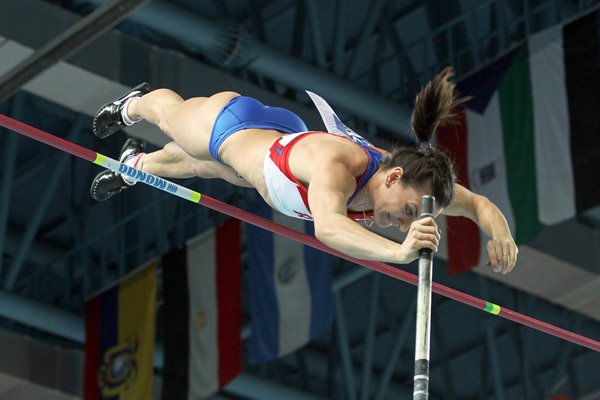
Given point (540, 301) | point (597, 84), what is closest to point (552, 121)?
point (597, 84)

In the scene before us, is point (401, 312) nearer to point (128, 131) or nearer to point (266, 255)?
point (266, 255)

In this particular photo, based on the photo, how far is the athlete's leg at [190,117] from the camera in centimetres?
818

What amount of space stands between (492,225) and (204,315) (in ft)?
28.6

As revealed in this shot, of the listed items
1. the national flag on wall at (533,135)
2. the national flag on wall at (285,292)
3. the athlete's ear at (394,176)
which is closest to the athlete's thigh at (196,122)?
the athlete's ear at (394,176)

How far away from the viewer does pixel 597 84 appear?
1366cm

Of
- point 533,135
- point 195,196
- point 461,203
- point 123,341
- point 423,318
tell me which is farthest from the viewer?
point 123,341

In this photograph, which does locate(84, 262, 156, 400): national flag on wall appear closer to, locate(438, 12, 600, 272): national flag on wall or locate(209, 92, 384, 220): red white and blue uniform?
locate(438, 12, 600, 272): national flag on wall

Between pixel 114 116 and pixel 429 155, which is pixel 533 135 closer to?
pixel 114 116

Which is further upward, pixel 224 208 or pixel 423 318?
pixel 224 208

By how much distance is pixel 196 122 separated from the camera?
323 inches

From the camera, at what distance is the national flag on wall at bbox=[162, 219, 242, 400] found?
15953 millimetres

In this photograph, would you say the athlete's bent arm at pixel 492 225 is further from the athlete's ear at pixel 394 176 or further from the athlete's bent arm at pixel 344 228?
the athlete's bent arm at pixel 344 228

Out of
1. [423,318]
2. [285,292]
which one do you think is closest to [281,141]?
[423,318]

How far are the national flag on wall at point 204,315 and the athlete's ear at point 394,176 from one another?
28.5 feet
